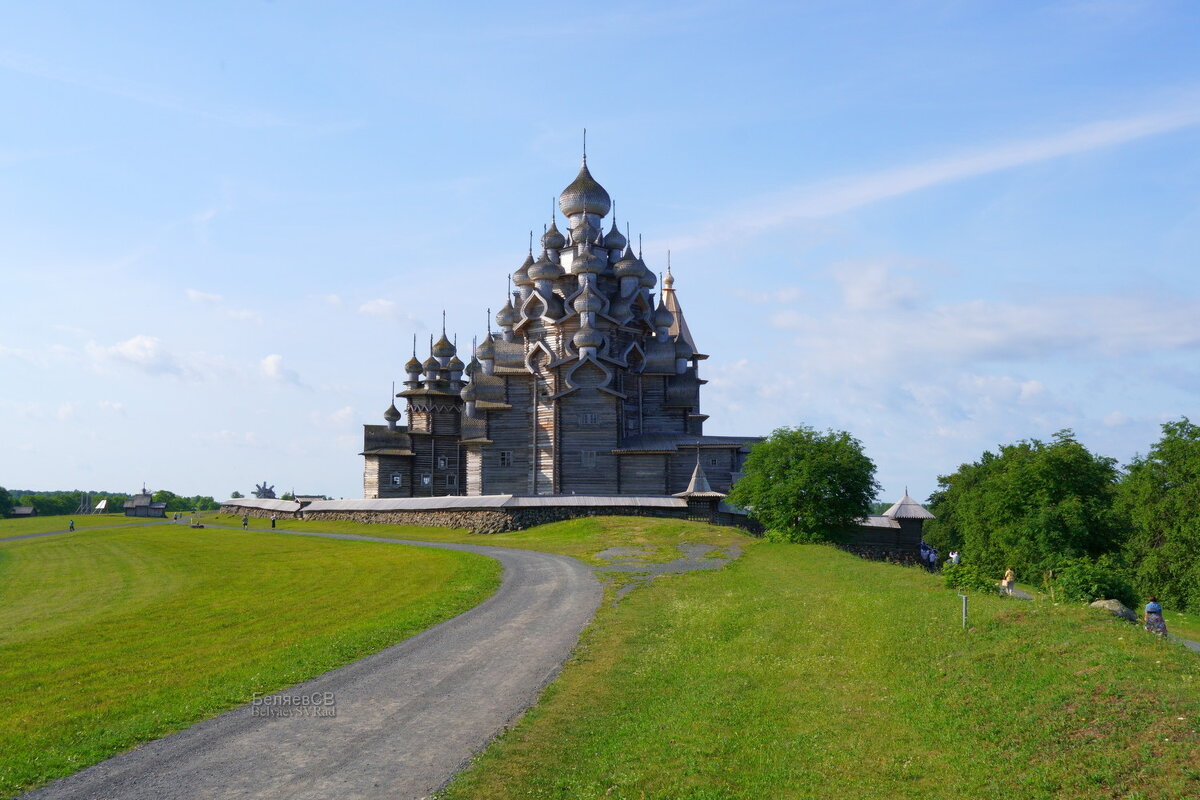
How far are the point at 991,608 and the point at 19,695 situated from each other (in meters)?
19.6

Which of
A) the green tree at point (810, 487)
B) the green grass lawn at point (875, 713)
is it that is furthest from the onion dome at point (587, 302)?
the green grass lawn at point (875, 713)

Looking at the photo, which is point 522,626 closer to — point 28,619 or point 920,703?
point 920,703

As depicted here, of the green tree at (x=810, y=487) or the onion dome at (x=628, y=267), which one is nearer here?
the green tree at (x=810, y=487)

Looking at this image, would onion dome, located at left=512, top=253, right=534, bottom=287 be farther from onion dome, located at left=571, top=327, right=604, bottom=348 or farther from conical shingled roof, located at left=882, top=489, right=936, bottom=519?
conical shingled roof, located at left=882, top=489, right=936, bottom=519

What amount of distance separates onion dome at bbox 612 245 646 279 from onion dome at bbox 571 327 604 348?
25.7ft

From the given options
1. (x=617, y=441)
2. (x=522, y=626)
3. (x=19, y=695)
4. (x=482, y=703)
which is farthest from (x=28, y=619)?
(x=617, y=441)

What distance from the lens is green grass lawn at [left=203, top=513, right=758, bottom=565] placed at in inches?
1700

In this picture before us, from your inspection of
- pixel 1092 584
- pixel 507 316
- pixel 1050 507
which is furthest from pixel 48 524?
pixel 1092 584

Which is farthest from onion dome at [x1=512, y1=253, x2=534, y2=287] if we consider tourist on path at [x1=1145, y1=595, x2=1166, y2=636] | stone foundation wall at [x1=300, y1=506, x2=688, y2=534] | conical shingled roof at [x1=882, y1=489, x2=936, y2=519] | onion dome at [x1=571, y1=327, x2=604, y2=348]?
tourist on path at [x1=1145, y1=595, x2=1166, y2=636]

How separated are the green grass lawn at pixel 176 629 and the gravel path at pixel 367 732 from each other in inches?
28.8

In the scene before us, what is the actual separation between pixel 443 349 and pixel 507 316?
11.9 metres

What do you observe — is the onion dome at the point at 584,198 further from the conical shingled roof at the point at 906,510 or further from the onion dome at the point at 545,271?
the conical shingled roof at the point at 906,510

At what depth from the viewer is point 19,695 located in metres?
16.9

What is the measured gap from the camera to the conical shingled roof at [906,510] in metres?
58.9
